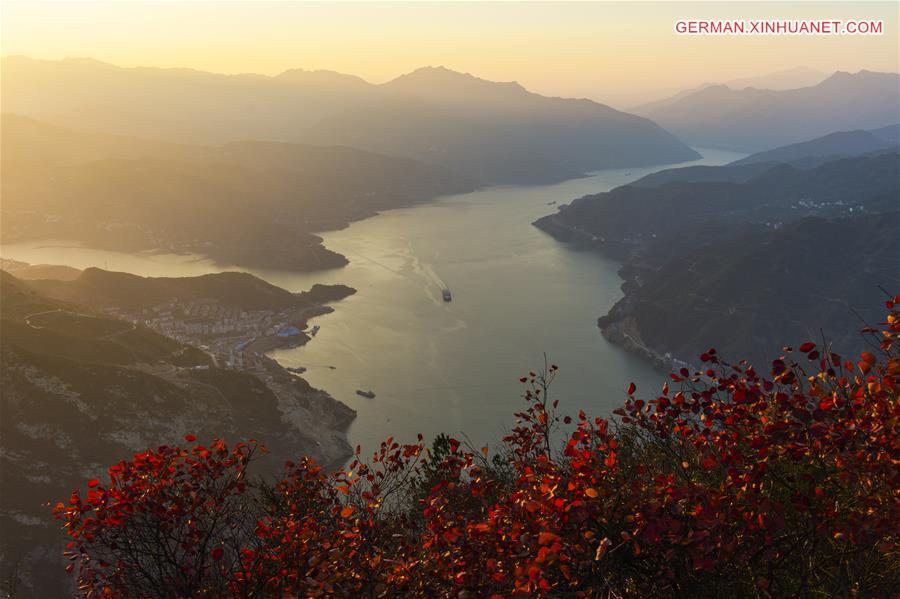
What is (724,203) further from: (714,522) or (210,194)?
(714,522)

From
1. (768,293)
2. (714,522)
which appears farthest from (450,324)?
(714,522)

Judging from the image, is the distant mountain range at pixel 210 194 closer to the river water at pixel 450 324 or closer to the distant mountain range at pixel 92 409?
the river water at pixel 450 324

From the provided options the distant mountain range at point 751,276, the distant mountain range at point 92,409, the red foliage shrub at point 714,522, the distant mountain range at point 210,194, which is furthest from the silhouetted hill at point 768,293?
the red foliage shrub at point 714,522

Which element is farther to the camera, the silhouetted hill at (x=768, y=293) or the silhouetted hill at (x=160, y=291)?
the silhouetted hill at (x=160, y=291)

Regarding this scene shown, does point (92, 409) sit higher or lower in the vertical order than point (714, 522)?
lower

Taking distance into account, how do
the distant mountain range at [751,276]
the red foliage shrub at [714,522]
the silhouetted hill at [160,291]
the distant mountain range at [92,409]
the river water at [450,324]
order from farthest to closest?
the silhouetted hill at [160,291] < the distant mountain range at [751,276] < the river water at [450,324] < the distant mountain range at [92,409] < the red foliage shrub at [714,522]

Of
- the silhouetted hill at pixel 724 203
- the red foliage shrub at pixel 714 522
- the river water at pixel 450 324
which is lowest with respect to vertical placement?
the river water at pixel 450 324

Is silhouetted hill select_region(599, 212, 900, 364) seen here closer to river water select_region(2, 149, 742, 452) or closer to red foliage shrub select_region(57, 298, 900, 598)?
river water select_region(2, 149, 742, 452)
